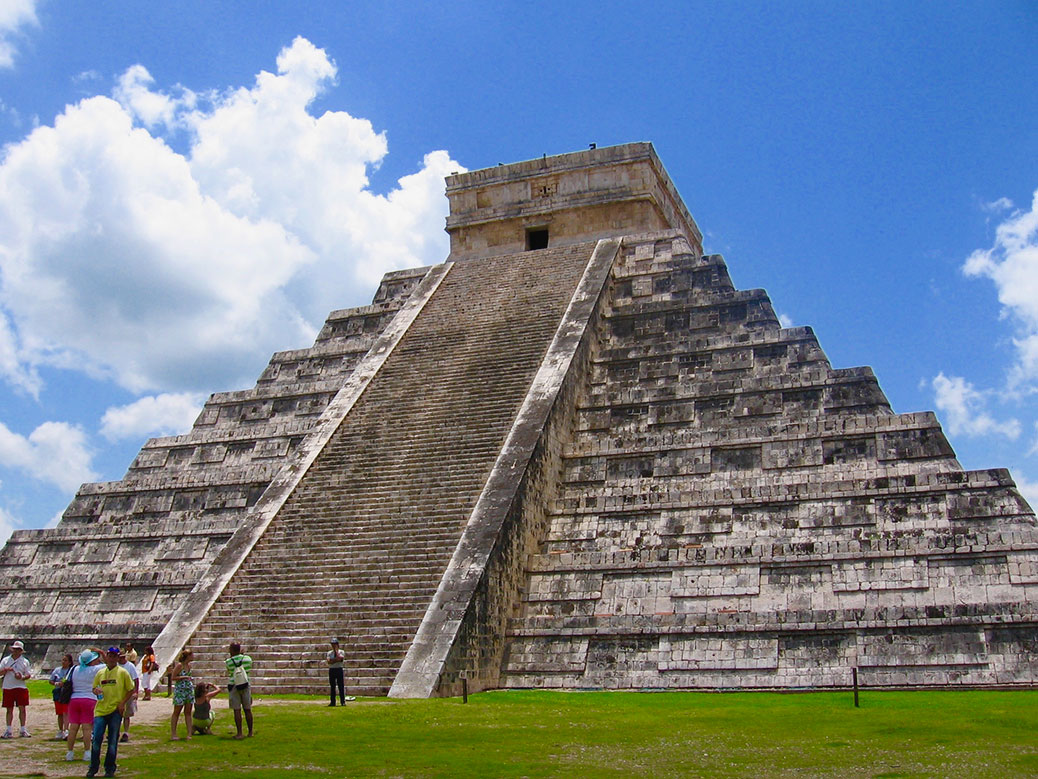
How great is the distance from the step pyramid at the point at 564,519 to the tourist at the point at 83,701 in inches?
159

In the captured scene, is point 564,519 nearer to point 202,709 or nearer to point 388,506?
point 388,506

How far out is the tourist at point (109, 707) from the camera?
288 inches

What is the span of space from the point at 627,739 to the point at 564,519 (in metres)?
6.24

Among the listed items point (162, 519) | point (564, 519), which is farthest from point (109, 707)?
point (162, 519)

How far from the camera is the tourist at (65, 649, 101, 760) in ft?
26.6

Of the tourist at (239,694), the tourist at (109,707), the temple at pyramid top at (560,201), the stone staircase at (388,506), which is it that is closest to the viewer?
the tourist at (109,707)

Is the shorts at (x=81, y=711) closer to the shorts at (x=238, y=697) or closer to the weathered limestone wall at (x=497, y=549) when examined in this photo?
the shorts at (x=238, y=697)

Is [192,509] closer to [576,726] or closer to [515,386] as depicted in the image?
[515,386]

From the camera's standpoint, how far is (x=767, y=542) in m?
13.5

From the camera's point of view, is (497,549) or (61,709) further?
(497,549)

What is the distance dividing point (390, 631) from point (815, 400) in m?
6.97

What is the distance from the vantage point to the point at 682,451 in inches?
598

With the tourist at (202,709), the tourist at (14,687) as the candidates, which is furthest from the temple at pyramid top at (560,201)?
the tourist at (14,687)

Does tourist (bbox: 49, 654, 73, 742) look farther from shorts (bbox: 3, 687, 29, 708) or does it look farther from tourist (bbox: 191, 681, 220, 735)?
tourist (bbox: 191, 681, 220, 735)
